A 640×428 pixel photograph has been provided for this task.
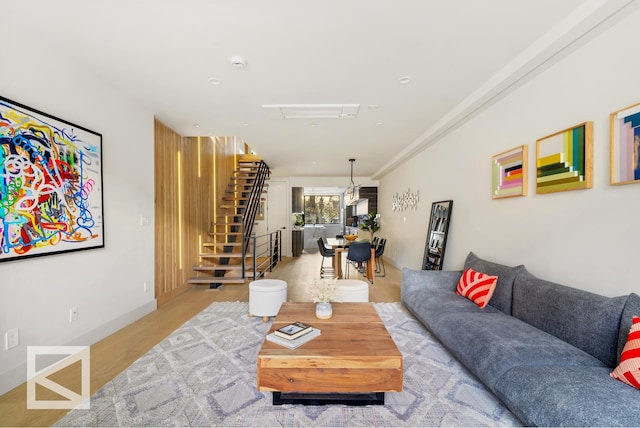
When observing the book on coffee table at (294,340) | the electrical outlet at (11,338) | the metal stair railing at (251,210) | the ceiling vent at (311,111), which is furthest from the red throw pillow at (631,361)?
the metal stair railing at (251,210)

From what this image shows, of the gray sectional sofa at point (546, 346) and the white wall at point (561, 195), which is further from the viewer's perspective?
the white wall at point (561, 195)

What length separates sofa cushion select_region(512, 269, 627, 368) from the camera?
1.67 m

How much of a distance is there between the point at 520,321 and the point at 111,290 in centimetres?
395

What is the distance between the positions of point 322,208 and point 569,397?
11.2 m

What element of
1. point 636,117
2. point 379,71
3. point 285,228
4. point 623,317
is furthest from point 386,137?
point 285,228

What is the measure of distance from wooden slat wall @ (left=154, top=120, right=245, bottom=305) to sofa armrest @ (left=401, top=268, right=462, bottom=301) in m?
3.42

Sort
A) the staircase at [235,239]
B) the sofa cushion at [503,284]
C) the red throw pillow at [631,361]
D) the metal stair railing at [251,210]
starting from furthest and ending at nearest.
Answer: the metal stair railing at [251,210] → the staircase at [235,239] → the sofa cushion at [503,284] → the red throw pillow at [631,361]

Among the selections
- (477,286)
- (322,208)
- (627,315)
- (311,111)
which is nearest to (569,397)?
(627,315)

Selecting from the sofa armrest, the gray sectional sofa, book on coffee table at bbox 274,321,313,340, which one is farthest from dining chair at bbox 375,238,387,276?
book on coffee table at bbox 274,321,313,340

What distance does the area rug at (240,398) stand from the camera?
1719mm

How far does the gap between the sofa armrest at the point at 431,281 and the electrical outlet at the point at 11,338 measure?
360 cm

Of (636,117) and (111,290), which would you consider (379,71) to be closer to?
(636,117)

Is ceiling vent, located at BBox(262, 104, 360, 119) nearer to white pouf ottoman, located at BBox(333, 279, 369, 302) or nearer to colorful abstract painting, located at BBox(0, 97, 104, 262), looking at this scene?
colorful abstract painting, located at BBox(0, 97, 104, 262)

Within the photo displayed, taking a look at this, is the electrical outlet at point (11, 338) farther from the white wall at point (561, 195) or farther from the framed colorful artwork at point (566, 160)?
the framed colorful artwork at point (566, 160)
